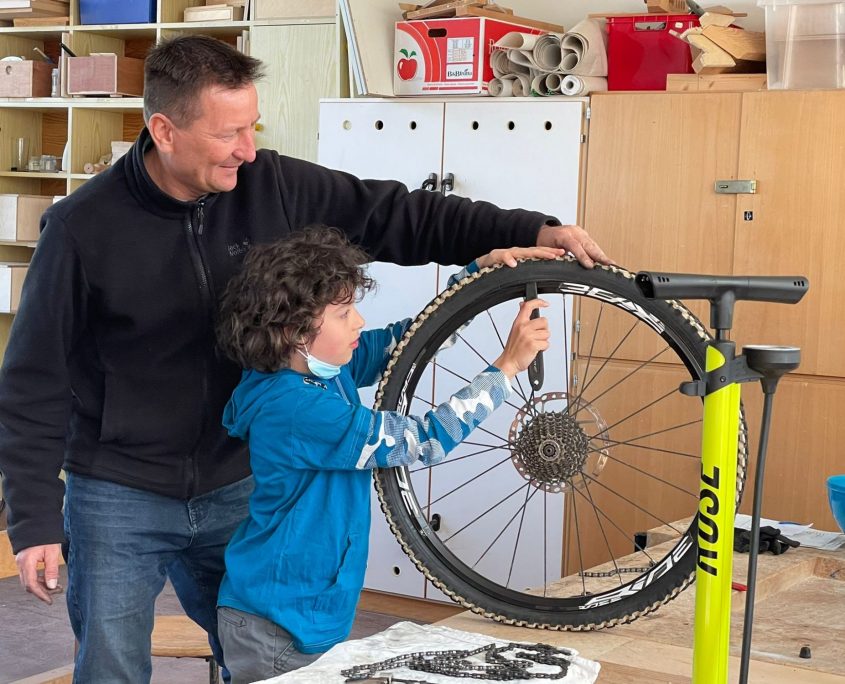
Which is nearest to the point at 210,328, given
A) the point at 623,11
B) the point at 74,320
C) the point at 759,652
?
the point at 74,320

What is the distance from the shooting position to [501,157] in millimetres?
4078

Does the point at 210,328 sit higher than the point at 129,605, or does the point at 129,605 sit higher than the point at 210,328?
the point at 210,328

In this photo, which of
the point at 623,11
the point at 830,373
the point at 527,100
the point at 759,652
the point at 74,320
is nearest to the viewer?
the point at 759,652

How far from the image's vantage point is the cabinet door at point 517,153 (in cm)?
398

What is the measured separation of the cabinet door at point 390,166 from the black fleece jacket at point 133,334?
219cm

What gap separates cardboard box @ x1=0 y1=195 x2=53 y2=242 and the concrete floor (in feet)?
5.52

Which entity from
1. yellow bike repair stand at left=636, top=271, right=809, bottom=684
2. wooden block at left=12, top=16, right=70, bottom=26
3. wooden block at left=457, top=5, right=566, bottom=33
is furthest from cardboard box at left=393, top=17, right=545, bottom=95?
yellow bike repair stand at left=636, top=271, right=809, bottom=684

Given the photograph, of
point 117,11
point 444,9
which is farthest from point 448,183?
point 117,11

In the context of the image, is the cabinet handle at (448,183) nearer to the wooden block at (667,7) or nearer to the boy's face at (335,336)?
the wooden block at (667,7)

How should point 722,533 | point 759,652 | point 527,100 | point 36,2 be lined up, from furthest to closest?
point 36,2
point 527,100
point 759,652
point 722,533

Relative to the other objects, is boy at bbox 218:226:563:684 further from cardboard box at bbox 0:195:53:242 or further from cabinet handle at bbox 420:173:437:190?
cardboard box at bbox 0:195:53:242

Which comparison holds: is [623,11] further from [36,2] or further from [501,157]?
[36,2]

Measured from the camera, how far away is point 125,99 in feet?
17.1

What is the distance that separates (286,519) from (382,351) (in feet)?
1.30
